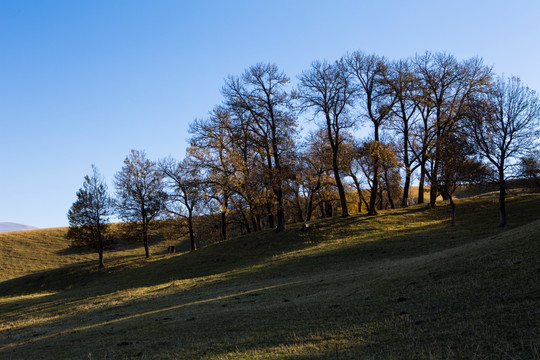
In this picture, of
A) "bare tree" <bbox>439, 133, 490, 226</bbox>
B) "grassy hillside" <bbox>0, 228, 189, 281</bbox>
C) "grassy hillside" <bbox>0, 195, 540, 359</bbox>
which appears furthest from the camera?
"grassy hillside" <bbox>0, 228, 189, 281</bbox>

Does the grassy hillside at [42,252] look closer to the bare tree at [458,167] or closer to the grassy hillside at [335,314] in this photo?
the grassy hillside at [335,314]

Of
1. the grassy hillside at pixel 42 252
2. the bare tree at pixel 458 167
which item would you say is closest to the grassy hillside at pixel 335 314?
the bare tree at pixel 458 167

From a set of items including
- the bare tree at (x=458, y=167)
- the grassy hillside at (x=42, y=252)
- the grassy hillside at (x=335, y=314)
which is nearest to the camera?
the grassy hillside at (x=335, y=314)

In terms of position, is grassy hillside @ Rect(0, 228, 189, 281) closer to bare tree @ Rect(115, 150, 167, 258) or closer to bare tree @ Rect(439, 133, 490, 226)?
bare tree @ Rect(115, 150, 167, 258)

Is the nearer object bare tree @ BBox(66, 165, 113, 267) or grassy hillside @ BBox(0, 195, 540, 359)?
grassy hillside @ BBox(0, 195, 540, 359)

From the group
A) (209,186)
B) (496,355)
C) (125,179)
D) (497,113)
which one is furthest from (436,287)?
(125,179)

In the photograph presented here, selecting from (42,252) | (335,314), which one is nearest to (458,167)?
(335,314)

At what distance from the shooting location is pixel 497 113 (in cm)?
3350

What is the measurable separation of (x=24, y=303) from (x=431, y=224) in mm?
38849

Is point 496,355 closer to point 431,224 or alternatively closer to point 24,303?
point 431,224

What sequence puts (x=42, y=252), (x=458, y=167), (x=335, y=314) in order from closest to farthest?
(x=335, y=314)
(x=458, y=167)
(x=42, y=252)

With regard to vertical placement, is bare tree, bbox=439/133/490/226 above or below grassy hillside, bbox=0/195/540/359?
above

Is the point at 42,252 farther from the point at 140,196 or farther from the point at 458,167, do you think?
the point at 458,167

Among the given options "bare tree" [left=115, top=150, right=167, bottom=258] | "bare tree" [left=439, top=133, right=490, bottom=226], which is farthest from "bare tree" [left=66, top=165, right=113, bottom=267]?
"bare tree" [left=439, top=133, right=490, bottom=226]
